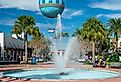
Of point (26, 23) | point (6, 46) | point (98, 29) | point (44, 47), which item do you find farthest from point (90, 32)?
point (44, 47)

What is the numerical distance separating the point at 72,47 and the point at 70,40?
76cm

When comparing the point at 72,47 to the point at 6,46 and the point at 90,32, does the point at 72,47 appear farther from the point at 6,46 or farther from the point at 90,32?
the point at 6,46

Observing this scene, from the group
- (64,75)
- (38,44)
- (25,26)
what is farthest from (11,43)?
(64,75)

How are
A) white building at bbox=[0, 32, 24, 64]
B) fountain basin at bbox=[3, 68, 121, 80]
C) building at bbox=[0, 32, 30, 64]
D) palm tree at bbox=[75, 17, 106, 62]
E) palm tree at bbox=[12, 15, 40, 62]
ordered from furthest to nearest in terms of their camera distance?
1. white building at bbox=[0, 32, 24, 64]
2. building at bbox=[0, 32, 30, 64]
3. palm tree at bbox=[12, 15, 40, 62]
4. palm tree at bbox=[75, 17, 106, 62]
5. fountain basin at bbox=[3, 68, 121, 80]

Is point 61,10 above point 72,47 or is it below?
above

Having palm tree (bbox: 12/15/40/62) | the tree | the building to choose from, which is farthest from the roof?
the tree

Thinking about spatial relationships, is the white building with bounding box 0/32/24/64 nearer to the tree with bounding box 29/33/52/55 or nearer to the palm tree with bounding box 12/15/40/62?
the palm tree with bounding box 12/15/40/62

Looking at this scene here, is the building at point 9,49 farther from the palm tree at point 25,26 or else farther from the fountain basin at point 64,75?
the fountain basin at point 64,75

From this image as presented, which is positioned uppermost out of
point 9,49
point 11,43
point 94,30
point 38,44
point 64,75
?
point 38,44

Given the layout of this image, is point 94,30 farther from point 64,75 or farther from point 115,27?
point 64,75

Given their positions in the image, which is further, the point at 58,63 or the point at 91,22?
the point at 91,22

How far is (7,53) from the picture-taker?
230ft

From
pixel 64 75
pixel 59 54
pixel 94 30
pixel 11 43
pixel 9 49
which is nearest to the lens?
pixel 64 75

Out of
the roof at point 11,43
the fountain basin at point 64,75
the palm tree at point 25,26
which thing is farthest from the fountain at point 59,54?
the roof at point 11,43
